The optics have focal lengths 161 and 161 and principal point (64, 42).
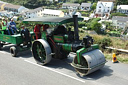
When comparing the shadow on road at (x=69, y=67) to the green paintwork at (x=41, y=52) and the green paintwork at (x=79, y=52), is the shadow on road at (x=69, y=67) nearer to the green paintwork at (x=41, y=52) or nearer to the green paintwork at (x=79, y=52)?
the green paintwork at (x=41, y=52)

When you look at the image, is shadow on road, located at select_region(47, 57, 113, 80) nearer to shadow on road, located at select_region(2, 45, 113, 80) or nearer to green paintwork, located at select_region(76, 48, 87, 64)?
shadow on road, located at select_region(2, 45, 113, 80)

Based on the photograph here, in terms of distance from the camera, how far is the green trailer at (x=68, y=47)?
21.2 feet

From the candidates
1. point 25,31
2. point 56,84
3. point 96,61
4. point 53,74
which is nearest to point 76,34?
point 96,61

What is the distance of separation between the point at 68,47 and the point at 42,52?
1497 mm

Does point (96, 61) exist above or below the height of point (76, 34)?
below

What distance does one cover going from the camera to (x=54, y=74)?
22.5 ft

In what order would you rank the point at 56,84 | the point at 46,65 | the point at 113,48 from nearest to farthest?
the point at 56,84 → the point at 46,65 → the point at 113,48

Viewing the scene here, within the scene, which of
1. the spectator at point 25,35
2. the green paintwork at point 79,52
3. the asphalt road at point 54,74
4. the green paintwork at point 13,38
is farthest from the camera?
the spectator at point 25,35

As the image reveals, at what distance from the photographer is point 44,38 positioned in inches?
318

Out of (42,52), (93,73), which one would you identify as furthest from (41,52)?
(93,73)

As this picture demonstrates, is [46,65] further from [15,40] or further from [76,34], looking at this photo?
[15,40]

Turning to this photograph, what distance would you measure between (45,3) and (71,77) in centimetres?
9905

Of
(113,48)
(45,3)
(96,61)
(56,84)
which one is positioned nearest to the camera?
(56,84)

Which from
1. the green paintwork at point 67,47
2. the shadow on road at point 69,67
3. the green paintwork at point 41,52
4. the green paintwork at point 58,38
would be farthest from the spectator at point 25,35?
the green paintwork at point 67,47
